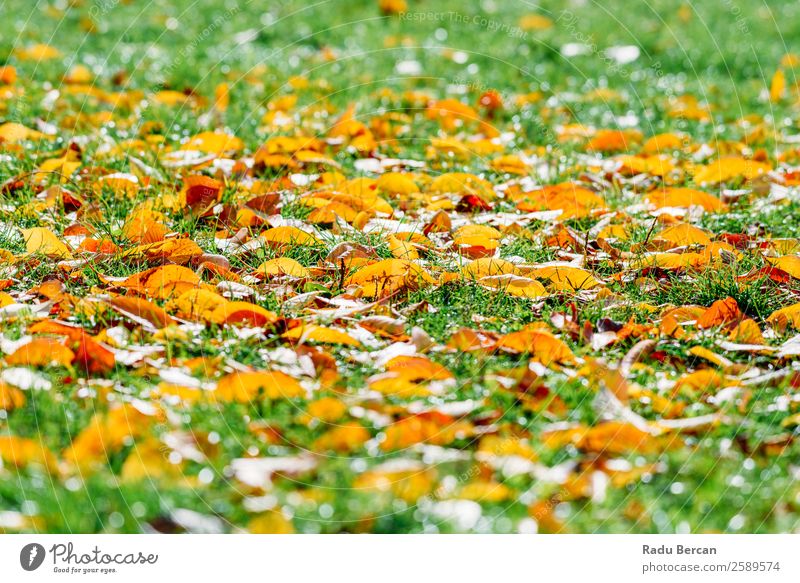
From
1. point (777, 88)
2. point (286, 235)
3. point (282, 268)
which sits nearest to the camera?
point (282, 268)

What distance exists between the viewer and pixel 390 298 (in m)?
2.69

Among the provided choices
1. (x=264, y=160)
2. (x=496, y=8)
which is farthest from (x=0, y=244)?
(x=496, y=8)

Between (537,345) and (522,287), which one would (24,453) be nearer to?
(537,345)

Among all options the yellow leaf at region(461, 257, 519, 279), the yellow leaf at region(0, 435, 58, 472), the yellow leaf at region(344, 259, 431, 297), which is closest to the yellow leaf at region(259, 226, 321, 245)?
the yellow leaf at region(344, 259, 431, 297)

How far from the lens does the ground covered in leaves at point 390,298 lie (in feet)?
6.26

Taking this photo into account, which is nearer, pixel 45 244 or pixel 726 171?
pixel 45 244

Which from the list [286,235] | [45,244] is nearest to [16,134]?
[45,244]

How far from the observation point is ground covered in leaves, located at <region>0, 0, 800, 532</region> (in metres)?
1.91

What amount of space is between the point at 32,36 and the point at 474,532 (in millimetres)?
4634

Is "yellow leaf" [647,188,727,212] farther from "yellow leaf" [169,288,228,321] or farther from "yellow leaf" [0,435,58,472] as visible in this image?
"yellow leaf" [0,435,58,472]
